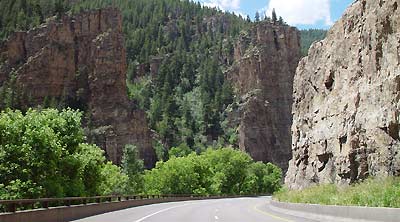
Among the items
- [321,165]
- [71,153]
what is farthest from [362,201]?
[71,153]

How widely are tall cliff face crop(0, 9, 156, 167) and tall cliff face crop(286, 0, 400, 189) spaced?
3582 inches

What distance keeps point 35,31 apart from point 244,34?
74668 millimetres

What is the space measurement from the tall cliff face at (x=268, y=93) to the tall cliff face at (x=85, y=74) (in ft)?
125

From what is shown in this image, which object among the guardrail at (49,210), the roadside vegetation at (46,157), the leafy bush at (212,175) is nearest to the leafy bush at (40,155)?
the roadside vegetation at (46,157)

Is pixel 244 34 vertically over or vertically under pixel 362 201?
over

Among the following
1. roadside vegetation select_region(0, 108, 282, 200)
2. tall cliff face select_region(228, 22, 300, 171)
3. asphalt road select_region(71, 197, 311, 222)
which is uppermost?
tall cliff face select_region(228, 22, 300, 171)

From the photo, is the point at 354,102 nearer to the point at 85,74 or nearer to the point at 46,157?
the point at 46,157

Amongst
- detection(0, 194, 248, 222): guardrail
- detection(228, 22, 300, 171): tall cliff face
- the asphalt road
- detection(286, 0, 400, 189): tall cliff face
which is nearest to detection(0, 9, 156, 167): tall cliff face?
detection(228, 22, 300, 171): tall cliff face

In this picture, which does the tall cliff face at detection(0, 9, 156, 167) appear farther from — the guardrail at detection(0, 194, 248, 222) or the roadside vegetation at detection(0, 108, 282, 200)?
the guardrail at detection(0, 194, 248, 222)

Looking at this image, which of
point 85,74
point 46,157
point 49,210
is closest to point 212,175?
point 85,74

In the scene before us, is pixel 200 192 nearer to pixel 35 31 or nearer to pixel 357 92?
pixel 35 31

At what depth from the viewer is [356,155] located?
113ft

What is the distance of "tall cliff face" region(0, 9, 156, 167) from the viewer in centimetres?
13788

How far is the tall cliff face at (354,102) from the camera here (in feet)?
103
